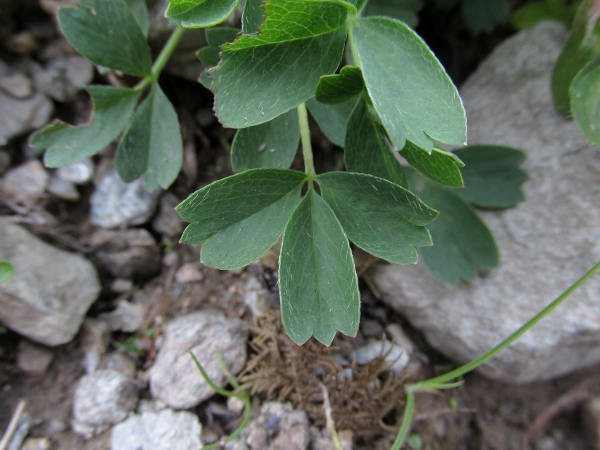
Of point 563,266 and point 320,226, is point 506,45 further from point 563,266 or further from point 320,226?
point 320,226

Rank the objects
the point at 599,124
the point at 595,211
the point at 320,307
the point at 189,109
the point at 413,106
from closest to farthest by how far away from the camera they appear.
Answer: the point at 413,106, the point at 320,307, the point at 599,124, the point at 595,211, the point at 189,109

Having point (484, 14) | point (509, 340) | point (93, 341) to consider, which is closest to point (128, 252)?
point (93, 341)

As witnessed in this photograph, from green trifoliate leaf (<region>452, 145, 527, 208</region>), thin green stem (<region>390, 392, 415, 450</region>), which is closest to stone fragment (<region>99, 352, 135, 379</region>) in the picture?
thin green stem (<region>390, 392, 415, 450</region>)

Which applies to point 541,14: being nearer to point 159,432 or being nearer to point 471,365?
point 471,365

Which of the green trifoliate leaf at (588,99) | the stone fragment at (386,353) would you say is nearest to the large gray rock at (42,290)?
the stone fragment at (386,353)

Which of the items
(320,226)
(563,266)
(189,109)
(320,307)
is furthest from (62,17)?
(563,266)

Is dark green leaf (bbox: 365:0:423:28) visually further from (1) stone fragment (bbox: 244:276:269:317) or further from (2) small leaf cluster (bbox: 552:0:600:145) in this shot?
(1) stone fragment (bbox: 244:276:269:317)
